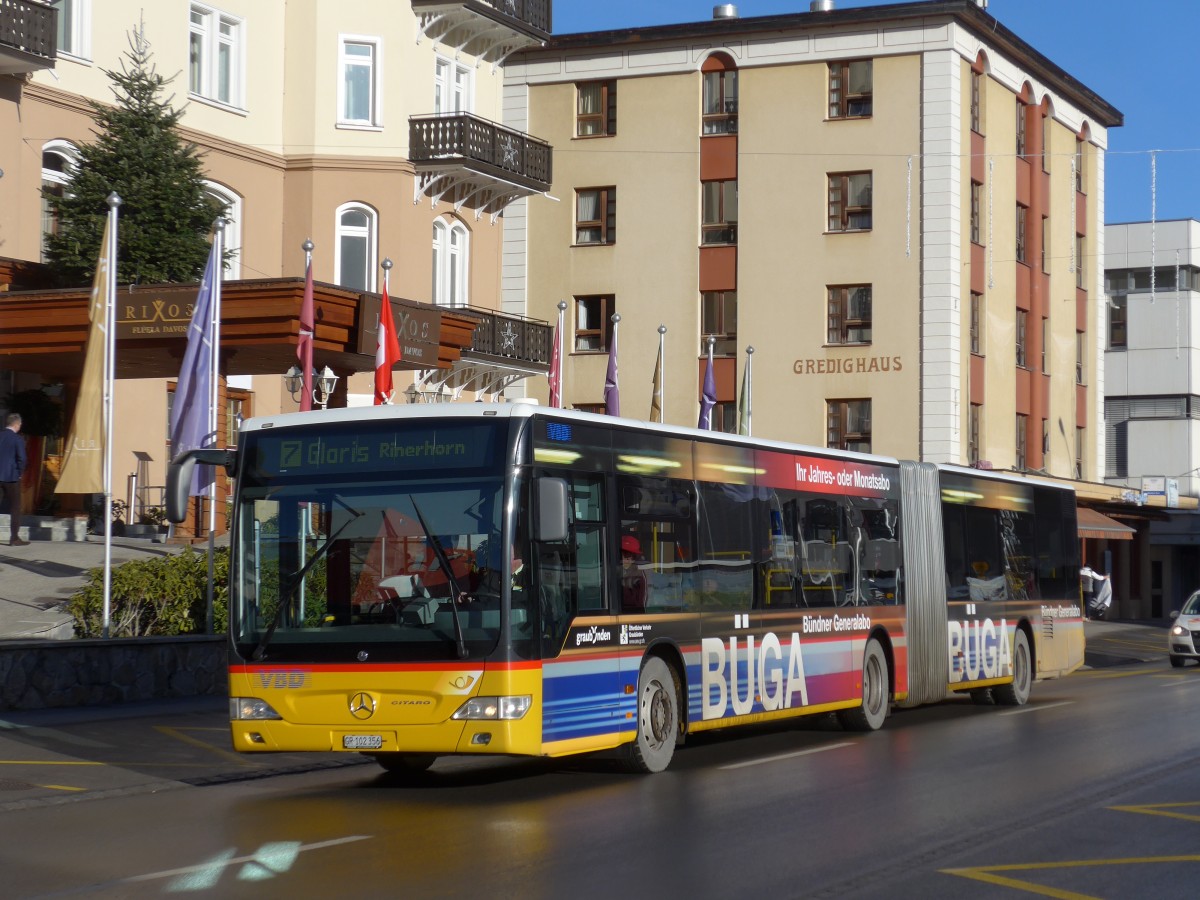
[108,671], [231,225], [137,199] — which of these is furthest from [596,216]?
[108,671]

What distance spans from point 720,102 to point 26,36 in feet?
80.7

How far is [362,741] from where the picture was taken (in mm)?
12445

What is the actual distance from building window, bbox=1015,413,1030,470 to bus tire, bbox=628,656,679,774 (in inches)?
1541

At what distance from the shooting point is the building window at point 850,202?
4825cm

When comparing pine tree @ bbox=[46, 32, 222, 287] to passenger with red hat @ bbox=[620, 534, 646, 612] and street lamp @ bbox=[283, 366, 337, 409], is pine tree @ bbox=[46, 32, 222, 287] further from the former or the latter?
passenger with red hat @ bbox=[620, 534, 646, 612]

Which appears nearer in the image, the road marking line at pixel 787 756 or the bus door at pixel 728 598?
the road marking line at pixel 787 756

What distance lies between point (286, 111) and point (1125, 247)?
4224 cm

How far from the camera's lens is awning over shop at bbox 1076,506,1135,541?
49.1 meters

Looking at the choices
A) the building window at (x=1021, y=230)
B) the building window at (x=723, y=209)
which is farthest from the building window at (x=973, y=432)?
the building window at (x=723, y=209)

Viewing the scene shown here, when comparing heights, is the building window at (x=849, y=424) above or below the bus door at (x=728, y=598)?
above

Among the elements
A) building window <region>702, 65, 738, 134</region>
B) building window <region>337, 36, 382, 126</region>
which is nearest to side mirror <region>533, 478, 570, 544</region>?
building window <region>337, 36, 382, 126</region>

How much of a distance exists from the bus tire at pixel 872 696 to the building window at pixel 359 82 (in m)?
22.0

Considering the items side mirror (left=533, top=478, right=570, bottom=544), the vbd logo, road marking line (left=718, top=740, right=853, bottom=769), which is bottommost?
road marking line (left=718, top=740, right=853, bottom=769)

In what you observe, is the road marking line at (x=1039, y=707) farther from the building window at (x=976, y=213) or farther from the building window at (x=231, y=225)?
the building window at (x=976, y=213)
